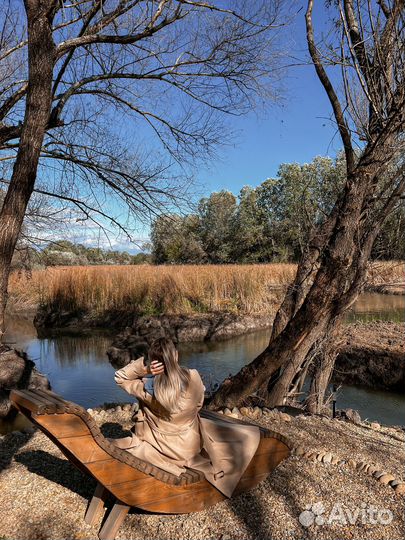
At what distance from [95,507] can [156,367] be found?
1.00m

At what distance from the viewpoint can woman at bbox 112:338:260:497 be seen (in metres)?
3.08

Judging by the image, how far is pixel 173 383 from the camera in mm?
3072

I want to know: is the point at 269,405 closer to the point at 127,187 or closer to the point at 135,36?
the point at 127,187

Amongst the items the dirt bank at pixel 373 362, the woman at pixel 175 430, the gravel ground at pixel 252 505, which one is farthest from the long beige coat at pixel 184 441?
the dirt bank at pixel 373 362

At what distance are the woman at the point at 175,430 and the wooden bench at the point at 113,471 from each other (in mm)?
91

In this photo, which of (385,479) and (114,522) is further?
(385,479)

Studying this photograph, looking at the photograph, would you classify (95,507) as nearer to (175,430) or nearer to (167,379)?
(175,430)

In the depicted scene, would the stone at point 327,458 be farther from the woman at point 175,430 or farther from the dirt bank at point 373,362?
the dirt bank at point 373,362

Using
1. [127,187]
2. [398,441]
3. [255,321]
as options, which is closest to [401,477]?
[398,441]

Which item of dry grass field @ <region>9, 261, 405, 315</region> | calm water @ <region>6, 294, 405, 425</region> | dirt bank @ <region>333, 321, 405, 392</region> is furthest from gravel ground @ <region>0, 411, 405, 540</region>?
dry grass field @ <region>9, 261, 405, 315</region>

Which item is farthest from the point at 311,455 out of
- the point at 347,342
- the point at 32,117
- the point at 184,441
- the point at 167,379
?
the point at 347,342

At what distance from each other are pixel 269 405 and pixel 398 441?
155cm

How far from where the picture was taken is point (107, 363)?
11.2 metres

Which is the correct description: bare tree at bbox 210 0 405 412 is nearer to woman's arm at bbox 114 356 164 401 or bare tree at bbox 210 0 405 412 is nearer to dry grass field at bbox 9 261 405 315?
woman's arm at bbox 114 356 164 401
